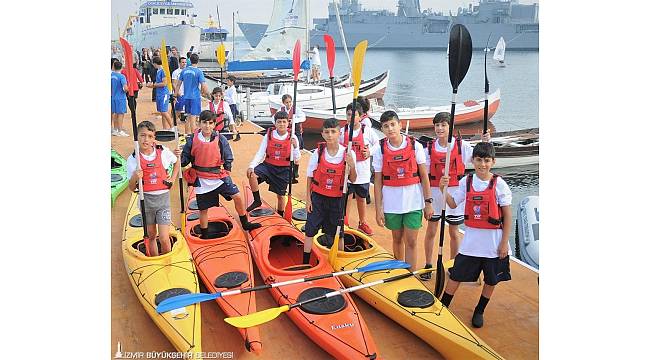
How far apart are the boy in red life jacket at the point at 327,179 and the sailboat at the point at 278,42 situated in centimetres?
74

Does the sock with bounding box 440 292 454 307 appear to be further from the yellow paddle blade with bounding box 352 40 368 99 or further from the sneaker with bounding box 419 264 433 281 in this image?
the yellow paddle blade with bounding box 352 40 368 99

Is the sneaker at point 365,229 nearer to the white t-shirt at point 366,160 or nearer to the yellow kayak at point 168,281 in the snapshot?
the white t-shirt at point 366,160

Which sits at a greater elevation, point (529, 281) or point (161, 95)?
point (161, 95)

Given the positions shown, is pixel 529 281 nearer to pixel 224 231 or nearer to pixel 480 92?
pixel 480 92

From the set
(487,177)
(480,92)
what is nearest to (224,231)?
(487,177)

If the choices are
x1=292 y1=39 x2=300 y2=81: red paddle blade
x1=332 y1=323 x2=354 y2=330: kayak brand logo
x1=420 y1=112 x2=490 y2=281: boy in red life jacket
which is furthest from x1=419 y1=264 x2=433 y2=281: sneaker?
x1=292 y1=39 x2=300 y2=81: red paddle blade

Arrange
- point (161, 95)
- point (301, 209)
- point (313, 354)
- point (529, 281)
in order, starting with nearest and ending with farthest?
point (313, 354)
point (529, 281)
point (161, 95)
point (301, 209)

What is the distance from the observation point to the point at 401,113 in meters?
5.03

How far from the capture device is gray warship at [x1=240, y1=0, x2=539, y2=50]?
327 cm

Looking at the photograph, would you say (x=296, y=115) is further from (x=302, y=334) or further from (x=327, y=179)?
(x=302, y=334)

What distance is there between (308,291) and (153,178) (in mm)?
1141

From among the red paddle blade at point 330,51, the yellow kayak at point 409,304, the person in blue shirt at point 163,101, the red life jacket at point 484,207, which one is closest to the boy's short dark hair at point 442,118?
the red life jacket at point 484,207

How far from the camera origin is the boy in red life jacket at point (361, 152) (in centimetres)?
367

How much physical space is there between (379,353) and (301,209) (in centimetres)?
151
